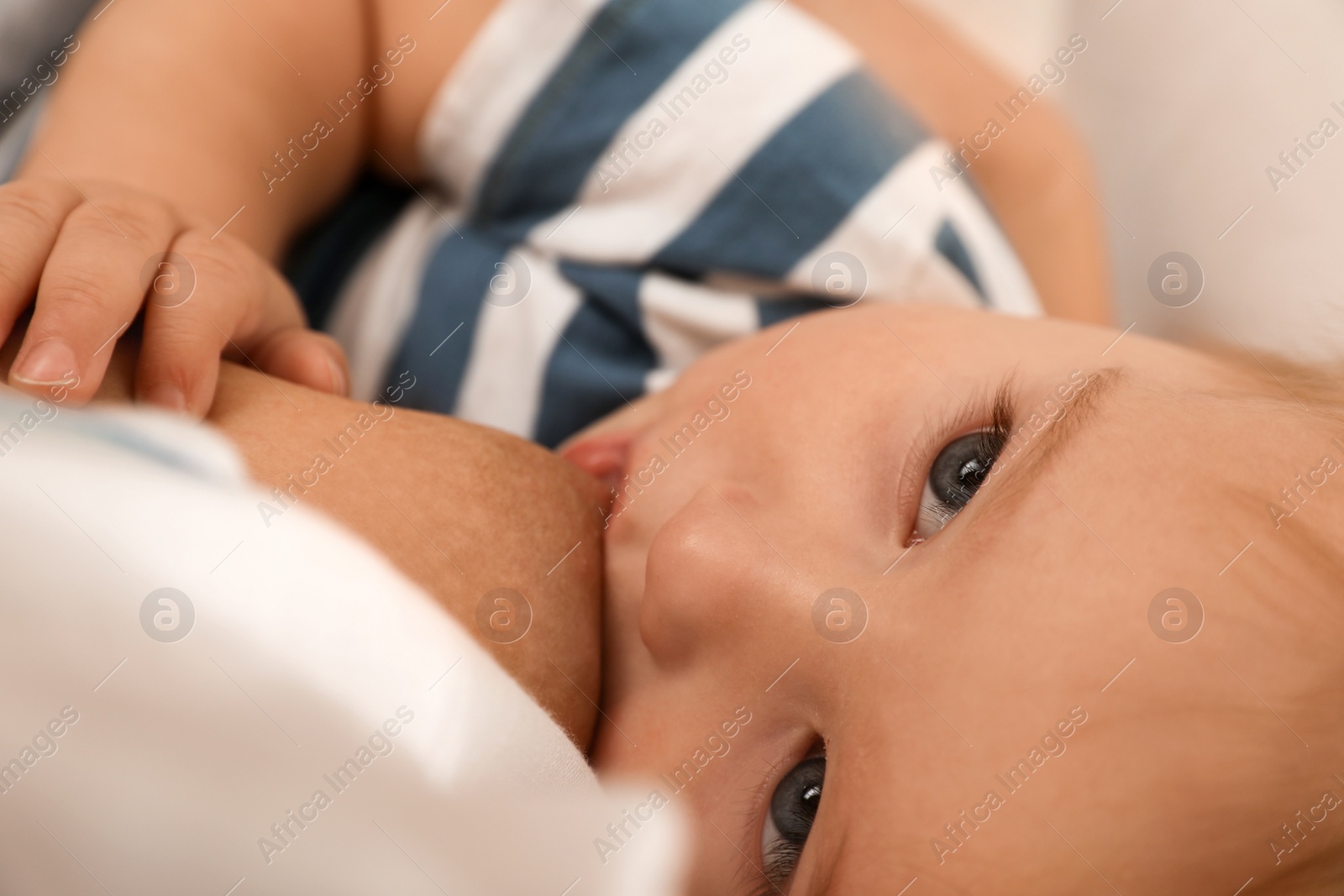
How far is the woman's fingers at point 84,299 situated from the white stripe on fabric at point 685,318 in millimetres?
488

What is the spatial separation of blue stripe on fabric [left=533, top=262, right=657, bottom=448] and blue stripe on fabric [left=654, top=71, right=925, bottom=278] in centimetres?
6

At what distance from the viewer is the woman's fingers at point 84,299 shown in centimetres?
53

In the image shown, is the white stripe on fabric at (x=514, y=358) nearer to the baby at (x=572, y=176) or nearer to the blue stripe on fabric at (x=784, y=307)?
the baby at (x=572, y=176)

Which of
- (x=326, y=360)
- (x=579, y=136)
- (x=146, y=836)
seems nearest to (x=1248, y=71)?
(x=579, y=136)

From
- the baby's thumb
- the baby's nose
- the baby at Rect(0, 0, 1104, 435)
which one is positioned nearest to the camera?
the baby's nose

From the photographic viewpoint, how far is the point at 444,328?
997 mm

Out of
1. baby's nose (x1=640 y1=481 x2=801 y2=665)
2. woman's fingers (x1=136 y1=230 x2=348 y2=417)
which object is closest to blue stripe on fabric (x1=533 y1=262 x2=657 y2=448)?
woman's fingers (x1=136 y1=230 x2=348 y2=417)

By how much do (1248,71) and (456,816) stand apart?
1.31m

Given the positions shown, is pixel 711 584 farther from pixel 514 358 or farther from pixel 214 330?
pixel 514 358

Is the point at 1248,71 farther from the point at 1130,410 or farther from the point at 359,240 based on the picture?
the point at 359,240

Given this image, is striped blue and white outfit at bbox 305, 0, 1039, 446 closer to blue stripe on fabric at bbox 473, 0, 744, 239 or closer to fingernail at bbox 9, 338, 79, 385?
blue stripe on fabric at bbox 473, 0, 744, 239

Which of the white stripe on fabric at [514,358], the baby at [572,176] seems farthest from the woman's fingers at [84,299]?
the white stripe on fabric at [514,358]

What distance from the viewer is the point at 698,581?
61 centimetres

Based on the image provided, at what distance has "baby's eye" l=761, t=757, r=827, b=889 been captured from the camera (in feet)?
2.01
